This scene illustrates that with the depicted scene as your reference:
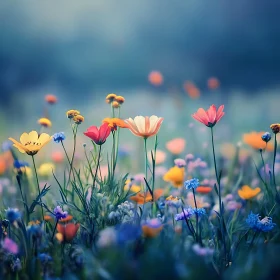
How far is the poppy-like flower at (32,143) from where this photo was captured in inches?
42.6

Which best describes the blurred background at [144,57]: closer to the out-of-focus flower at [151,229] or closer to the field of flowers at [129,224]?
the field of flowers at [129,224]

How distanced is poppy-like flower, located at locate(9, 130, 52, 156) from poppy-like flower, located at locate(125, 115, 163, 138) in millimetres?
216

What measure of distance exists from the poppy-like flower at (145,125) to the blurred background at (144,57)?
45.6 inches

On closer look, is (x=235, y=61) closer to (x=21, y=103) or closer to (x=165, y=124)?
(x=165, y=124)

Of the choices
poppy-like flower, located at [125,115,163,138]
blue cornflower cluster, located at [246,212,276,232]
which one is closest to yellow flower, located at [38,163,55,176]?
poppy-like flower, located at [125,115,163,138]

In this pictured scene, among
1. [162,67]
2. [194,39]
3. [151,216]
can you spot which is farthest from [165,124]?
[151,216]

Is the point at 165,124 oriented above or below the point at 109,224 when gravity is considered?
above

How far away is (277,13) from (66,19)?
1.17m

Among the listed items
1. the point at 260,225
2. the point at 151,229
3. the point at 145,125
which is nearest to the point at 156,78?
the point at 145,125

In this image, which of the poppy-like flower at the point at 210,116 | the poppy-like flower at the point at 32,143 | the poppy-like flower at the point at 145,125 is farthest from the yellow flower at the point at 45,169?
the poppy-like flower at the point at 210,116

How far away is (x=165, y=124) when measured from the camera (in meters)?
2.36

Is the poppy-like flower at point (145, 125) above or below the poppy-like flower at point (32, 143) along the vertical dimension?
above

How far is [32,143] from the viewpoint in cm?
113

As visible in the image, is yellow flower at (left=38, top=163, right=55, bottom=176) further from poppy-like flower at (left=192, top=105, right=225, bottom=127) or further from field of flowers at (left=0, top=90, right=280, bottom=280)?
poppy-like flower at (left=192, top=105, right=225, bottom=127)
